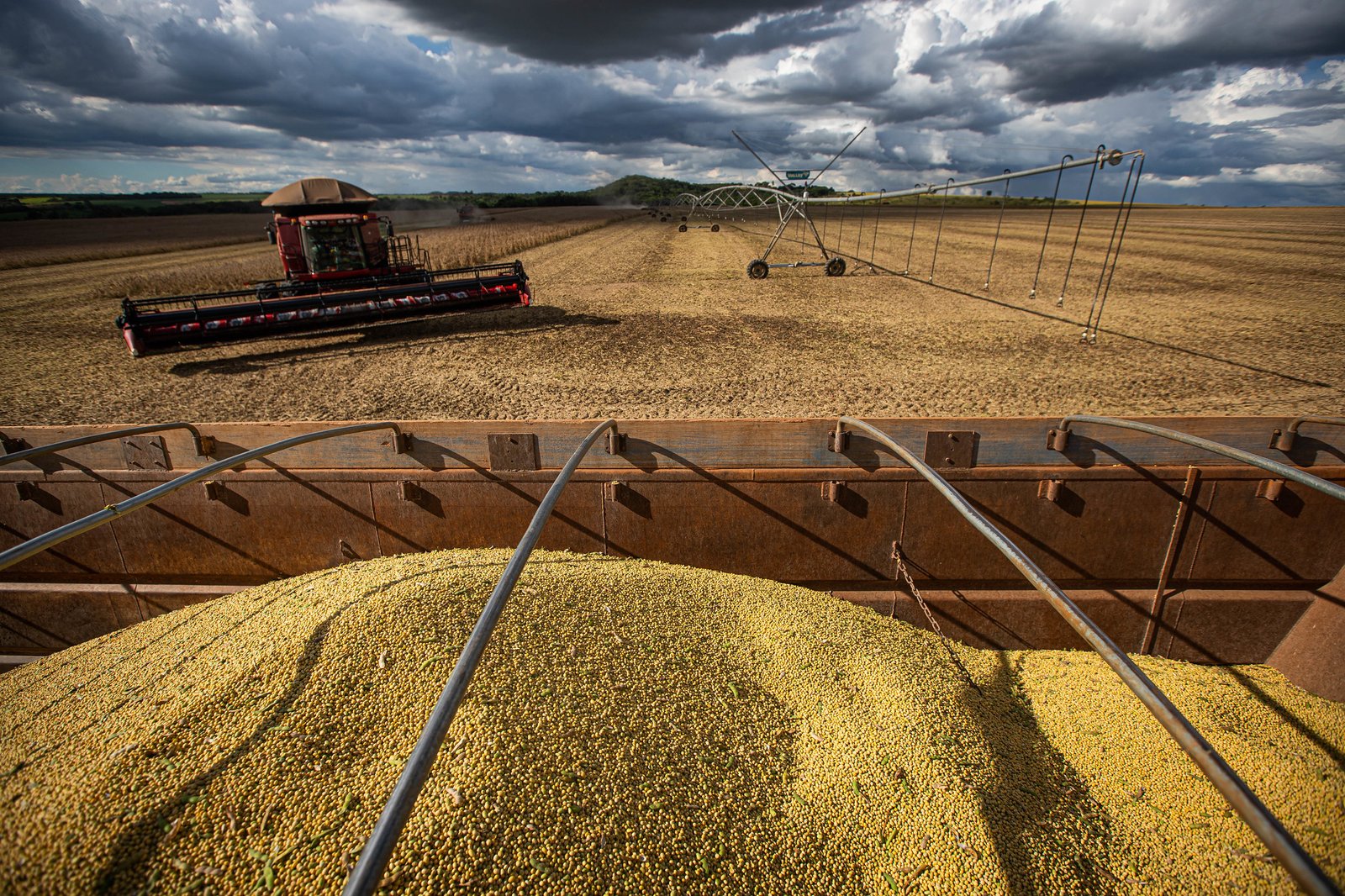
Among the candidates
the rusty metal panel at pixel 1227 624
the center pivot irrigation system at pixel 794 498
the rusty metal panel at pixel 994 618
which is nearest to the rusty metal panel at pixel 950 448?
the center pivot irrigation system at pixel 794 498

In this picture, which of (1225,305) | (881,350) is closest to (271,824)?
(881,350)

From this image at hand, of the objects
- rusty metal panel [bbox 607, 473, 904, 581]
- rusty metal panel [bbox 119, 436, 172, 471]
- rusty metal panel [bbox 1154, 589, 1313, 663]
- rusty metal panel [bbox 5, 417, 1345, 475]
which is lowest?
rusty metal panel [bbox 1154, 589, 1313, 663]

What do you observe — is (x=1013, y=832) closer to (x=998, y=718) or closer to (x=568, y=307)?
(x=998, y=718)

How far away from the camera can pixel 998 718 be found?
2.97 metres

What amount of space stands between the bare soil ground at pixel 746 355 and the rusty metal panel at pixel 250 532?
4017mm

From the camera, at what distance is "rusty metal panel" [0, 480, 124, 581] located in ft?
12.7

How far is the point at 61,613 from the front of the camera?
3998mm

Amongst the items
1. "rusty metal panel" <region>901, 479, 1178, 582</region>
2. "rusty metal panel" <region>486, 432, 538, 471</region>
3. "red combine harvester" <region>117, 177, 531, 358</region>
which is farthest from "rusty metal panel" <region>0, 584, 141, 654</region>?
"red combine harvester" <region>117, 177, 531, 358</region>

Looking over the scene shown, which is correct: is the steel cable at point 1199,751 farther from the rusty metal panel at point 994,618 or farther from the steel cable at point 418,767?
the rusty metal panel at point 994,618

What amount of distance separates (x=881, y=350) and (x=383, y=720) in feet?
33.5

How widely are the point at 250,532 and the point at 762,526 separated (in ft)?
10.7

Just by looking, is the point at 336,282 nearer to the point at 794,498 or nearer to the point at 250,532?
the point at 250,532

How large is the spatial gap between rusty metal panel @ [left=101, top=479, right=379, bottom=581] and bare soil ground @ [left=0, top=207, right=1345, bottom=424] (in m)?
4.02

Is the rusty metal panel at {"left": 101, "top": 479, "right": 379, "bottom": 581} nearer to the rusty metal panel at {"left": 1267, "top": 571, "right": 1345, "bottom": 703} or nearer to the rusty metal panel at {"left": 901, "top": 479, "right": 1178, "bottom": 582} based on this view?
the rusty metal panel at {"left": 901, "top": 479, "right": 1178, "bottom": 582}
